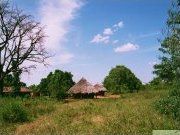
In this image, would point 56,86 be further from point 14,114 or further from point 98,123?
point 98,123

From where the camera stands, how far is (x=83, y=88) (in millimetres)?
55344

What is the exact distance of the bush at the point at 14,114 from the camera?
20594 millimetres

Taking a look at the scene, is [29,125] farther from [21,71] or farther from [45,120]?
[21,71]

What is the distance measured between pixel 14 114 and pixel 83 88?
1367 inches

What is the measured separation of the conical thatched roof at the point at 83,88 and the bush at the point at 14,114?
33501mm

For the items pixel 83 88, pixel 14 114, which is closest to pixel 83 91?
pixel 83 88

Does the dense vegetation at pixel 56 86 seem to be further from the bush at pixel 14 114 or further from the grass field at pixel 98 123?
the bush at pixel 14 114

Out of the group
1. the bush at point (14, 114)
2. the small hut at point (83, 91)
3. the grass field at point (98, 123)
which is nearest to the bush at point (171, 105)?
the grass field at point (98, 123)

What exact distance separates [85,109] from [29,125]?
188 inches

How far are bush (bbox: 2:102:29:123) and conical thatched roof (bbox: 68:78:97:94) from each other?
33.5 meters

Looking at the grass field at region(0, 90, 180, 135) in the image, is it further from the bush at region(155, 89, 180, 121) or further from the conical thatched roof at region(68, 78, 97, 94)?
the conical thatched roof at region(68, 78, 97, 94)

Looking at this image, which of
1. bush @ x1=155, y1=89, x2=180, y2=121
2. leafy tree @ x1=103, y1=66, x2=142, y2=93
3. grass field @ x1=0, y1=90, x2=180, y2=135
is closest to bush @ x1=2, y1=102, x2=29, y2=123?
grass field @ x1=0, y1=90, x2=180, y2=135

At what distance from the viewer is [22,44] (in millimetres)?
40719

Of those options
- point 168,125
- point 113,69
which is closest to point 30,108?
point 168,125
